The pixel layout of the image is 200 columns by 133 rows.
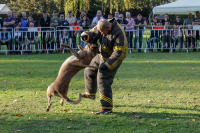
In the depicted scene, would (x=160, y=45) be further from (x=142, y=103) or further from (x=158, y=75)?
(x=142, y=103)

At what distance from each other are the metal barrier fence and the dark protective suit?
11639 millimetres

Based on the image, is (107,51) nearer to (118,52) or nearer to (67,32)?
(118,52)

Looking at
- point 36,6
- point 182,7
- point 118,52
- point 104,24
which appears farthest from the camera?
point 36,6

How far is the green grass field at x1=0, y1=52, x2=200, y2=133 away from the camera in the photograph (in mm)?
5258

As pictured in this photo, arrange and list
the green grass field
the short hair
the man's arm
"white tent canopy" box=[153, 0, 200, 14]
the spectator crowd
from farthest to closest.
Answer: "white tent canopy" box=[153, 0, 200, 14]
the spectator crowd
the man's arm
the short hair
the green grass field

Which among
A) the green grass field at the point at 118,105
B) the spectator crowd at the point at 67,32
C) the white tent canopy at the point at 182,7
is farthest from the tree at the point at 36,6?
the green grass field at the point at 118,105

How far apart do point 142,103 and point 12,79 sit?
4649 millimetres

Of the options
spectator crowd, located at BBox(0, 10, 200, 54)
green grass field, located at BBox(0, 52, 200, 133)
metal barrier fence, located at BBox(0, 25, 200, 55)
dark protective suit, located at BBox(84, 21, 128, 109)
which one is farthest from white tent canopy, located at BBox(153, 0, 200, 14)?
dark protective suit, located at BBox(84, 21, 128, 109)

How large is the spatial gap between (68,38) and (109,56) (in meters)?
12.0

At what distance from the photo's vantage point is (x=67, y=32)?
1794 cm

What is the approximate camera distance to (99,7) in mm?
53156

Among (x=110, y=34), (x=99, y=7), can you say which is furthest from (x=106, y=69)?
(x=99, y=7)

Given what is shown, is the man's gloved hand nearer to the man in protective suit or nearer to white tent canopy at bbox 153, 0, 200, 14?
the man in protective suit

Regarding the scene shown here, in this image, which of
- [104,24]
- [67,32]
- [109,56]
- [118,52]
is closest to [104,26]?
[104,24]
